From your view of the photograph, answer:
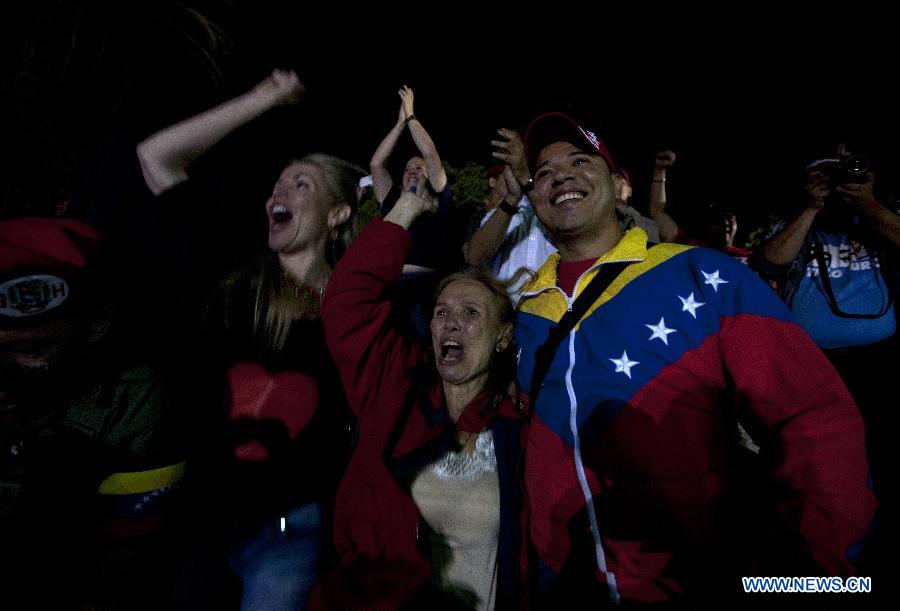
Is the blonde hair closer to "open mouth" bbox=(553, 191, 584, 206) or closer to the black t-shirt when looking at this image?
the black t-shirt

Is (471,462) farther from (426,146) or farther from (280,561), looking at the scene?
(426,146)

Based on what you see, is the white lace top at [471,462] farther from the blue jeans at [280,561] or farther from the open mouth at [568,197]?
the open mouth at [568,197]

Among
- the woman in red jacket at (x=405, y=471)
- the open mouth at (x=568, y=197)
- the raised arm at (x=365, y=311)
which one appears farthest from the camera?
the open mouth at (x=568, y=197)

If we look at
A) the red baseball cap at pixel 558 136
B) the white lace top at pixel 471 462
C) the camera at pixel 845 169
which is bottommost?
the white lace top at pixel 471 462

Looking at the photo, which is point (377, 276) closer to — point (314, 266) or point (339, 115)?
point (314, 266)

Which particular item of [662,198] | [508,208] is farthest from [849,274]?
[508,208]

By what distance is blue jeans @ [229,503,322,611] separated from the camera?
2006 millimetres

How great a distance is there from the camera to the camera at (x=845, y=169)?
100 inches

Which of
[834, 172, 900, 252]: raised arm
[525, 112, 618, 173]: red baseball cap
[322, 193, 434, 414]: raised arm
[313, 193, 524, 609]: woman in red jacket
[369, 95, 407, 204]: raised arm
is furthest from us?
[369, 95, 407, 204]: raised arm

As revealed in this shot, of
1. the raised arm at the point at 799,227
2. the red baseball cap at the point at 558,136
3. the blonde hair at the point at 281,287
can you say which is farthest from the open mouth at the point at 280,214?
the raised arm at the point at 799,227

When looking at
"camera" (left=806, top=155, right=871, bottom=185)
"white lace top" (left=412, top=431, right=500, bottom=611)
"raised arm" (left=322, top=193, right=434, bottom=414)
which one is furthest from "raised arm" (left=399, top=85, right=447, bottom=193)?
"camera" (left=806, top=155, right=871, bottom=185)

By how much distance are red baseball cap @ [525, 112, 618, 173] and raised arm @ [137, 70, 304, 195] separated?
4.00 ft

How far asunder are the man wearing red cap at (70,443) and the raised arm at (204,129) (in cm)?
61

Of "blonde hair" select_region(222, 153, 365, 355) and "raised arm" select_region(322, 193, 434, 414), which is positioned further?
"blonde hair" select_region(222, 153, 365, 355)
